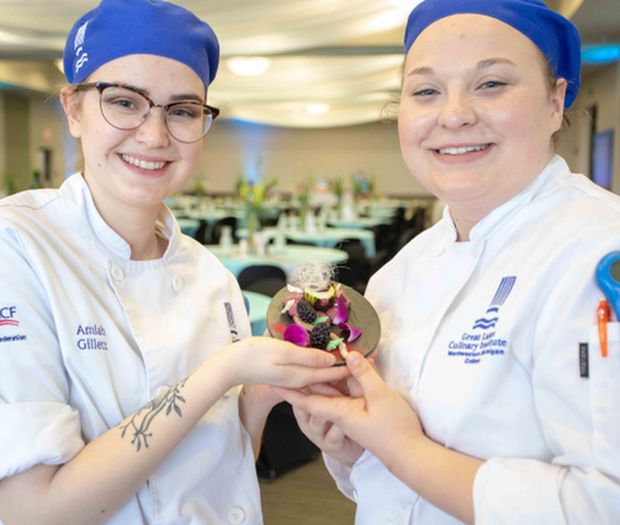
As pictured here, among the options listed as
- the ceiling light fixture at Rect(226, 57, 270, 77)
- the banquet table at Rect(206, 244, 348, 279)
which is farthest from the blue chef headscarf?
the ceiling light fixture at Rect(226, 57, 270, 77)

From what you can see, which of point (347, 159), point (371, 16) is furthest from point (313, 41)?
point (347, 159)

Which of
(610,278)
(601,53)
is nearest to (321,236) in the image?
(610,278)

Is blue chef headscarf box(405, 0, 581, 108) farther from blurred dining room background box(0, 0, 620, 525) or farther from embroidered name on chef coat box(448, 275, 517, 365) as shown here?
embroidered name on chef coat box(448, 275, 517, 365)

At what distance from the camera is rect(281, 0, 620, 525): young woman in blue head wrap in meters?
0.90

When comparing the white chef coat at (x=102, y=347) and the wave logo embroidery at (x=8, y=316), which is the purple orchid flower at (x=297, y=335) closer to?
the white chef coat at (x=102, y=347)

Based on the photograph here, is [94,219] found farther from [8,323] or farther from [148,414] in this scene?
[148,414]

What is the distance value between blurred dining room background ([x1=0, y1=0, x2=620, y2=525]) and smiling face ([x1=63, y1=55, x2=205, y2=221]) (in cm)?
21

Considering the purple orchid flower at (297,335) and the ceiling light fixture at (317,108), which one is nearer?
the purple orchid flower at (297,335)

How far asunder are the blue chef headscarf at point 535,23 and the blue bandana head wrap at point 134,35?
0.49 meters

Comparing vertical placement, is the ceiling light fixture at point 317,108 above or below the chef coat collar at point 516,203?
above

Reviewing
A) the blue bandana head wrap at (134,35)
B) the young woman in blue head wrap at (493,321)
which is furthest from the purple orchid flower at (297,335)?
the blue bandana head wrap at (134,35)

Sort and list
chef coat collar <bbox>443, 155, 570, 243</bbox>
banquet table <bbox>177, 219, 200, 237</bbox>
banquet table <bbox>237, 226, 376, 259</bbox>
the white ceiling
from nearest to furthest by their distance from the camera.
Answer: chef coat collar <bbox>443, 155, 570, 243</bbox> < banquet table <bbox>237, 226, 376, 259</bbox> < the white ceiling < banquet table <bbox>177, 219, 200, 237</bbox>

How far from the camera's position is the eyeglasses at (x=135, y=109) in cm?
126

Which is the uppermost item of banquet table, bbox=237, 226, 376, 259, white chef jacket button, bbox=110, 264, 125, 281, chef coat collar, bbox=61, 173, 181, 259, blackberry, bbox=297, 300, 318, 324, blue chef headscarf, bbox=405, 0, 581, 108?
blue chef headscarf, bbox=405, 0, 581, 108
